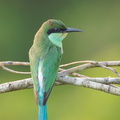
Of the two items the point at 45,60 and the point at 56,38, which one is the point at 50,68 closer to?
the point at 45,60

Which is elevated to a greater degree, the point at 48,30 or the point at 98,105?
the point at 48,30

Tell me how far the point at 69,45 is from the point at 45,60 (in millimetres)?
3393

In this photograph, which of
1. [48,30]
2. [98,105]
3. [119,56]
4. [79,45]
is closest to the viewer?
[48,30]

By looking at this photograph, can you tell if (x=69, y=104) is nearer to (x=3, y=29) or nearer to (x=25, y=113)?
(x=25, y=113)

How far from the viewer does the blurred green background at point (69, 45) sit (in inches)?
195

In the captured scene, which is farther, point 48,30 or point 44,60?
point 48,30

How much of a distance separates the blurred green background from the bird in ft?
4.54

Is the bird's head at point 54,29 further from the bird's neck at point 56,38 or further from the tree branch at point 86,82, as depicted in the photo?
the tree branch at point 86,82

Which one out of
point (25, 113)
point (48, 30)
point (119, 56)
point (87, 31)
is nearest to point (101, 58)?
point (119, 56)

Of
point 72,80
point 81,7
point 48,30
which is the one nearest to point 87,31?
point 81,7

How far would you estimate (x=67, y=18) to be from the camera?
7.20 meters

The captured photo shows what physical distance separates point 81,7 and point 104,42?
987mm

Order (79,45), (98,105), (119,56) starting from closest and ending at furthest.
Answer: (98,105) < (119,56) < (79,45)

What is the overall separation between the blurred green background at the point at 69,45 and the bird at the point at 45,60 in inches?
54.5
